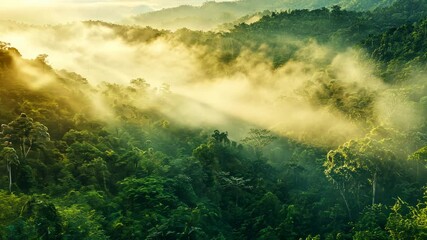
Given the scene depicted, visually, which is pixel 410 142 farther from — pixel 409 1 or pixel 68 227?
pixel 409 1

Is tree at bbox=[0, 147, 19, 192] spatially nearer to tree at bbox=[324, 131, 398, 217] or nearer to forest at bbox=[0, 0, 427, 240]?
forest at bbox=[0, 0, 427, 240]

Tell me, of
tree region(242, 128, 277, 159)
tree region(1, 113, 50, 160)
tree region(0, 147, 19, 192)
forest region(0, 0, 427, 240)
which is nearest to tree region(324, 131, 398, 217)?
forest region(0, 0, 427, 240)

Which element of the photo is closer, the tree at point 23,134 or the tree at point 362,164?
the tree at point 23,134

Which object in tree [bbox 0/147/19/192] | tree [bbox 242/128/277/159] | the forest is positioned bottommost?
tree [bbox 242/128/277/159]

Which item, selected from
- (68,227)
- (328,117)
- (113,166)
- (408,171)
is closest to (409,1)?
(328,117)

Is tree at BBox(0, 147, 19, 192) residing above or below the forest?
above

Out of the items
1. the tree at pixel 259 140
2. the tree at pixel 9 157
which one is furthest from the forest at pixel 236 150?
the tree at pixel 259 140

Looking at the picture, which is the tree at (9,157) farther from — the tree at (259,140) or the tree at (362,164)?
the tree at (259,140)

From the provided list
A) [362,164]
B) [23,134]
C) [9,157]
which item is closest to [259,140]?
[362,164]

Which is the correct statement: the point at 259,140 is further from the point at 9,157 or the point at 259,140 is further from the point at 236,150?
the point at 9,157
